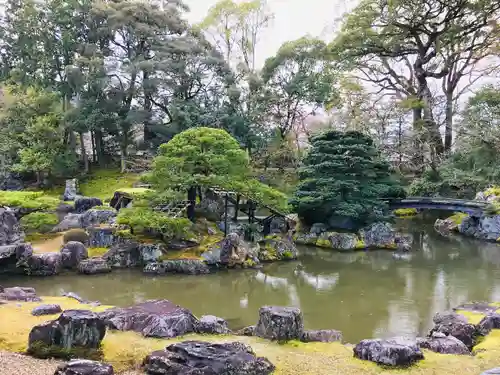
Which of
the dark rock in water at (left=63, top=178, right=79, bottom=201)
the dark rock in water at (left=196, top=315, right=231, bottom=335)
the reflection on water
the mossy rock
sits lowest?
the reflection on water

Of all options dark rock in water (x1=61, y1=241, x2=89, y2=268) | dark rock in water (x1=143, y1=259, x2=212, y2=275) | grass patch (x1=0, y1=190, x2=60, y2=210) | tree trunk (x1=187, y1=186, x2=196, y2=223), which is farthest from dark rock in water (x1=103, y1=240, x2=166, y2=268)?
grass patch (x1=0, y1=190, x2=60, y2=210)

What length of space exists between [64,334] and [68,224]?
40.1 ft

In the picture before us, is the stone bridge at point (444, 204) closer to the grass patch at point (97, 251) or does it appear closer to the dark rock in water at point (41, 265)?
the grass patch at point (97, 251)

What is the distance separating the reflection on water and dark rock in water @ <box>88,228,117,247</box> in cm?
176

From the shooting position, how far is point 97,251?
15023mm

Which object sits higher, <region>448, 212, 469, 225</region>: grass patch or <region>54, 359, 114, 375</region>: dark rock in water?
<region>448, 212, 469, 225</region>: grass patch

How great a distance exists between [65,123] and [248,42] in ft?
44.5

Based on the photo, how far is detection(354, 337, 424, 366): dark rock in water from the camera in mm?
6398

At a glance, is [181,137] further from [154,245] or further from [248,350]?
[248,350]

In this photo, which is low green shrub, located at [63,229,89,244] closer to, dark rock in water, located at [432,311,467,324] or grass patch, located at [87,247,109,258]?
grass patch, located at [87,247,109,258]

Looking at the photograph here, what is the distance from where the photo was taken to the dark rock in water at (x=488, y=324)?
26.6 ft

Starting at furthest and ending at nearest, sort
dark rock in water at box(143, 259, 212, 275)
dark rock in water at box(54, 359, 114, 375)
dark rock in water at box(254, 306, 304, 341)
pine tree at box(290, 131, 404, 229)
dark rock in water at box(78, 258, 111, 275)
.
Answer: pine tree at box(290, 131, 404, 229)
dark rock in water at box(143, 259, 212, 275)
dark rock in water at box(78, 258, 111, 275)
dark rock in water at box(254, 306, 304, 341)
dark rock in water at box(54, 359, 114, 375)

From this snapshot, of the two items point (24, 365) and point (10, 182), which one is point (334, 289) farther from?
point (10, 182)

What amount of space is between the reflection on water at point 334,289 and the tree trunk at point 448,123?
1064cm
